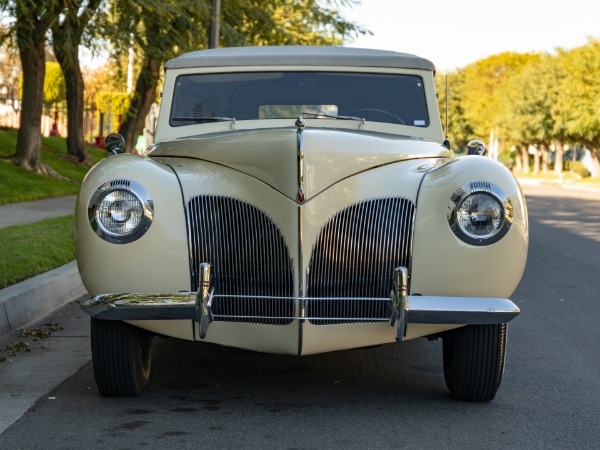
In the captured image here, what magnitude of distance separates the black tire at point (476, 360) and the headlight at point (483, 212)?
48 cm

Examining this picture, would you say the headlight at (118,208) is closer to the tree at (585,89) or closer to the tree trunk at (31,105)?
the tree trunk at (31,105)

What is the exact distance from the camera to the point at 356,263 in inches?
194

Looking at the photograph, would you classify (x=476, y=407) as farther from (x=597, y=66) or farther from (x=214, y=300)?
(x=597, y=66)

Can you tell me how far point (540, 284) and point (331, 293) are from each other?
253 inches

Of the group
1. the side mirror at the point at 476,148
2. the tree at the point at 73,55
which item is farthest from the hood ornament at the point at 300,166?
the tree at the point at 73,55

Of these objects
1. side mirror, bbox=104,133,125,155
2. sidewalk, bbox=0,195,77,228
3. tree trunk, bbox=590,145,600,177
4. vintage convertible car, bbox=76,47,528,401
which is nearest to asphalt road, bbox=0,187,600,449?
vintage convertible car, bbox=76,47,528,401

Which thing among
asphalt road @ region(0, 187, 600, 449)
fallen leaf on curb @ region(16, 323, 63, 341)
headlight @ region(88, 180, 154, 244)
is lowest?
fallen leaf on curb @ region(16, 323, 63, 341)

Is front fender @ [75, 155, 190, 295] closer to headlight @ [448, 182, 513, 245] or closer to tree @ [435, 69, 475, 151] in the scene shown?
headlight @ [448, 182, 513, 245]

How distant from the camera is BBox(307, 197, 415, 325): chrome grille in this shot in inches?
193

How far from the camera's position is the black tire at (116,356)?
17.0 feet

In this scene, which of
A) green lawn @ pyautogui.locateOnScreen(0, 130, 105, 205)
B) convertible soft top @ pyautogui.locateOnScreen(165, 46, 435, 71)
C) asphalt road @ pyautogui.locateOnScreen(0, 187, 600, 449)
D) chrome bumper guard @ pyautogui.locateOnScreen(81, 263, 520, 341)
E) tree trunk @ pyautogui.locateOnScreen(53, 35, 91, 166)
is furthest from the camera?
tree trunk @ pyautogui.locateOnScreen(53, 35, 91, 166)

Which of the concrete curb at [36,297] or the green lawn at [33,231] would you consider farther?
the green lawn at [33,231]

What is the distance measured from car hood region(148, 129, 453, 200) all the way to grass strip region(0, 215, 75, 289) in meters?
3.38

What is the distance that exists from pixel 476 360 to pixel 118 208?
6.19ft
